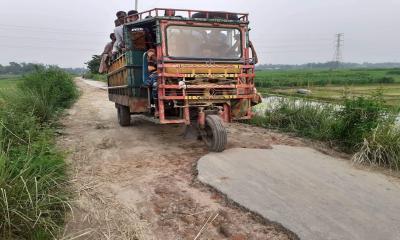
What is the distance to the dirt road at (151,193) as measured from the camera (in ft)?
12.4

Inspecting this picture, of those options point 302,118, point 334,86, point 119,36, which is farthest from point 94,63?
point 302,118

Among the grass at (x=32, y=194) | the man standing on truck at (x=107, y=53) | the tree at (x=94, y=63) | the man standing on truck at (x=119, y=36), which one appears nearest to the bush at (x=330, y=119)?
the man standing on truck at (x=119, y=36)

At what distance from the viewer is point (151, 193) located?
187 inches

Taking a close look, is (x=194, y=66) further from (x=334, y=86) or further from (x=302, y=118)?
(x=334, y=86)

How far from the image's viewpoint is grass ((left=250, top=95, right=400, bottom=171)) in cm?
613

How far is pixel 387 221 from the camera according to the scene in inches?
155

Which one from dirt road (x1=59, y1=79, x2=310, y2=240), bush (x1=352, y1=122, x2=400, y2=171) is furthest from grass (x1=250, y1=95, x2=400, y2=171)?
dirt road (x1=59, y1=79, x2=310, y2=240)

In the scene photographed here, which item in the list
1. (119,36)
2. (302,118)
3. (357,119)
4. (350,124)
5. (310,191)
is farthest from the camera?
(302,118)

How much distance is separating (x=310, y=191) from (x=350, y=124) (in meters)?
2.82

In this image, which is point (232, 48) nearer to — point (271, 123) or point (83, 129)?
point (271, 123)

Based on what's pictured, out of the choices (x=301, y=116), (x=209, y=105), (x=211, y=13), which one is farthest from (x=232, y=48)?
(x=301, y=116)

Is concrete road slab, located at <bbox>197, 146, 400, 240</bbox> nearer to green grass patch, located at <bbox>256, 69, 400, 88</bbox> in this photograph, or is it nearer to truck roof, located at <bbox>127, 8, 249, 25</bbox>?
truck roof, located at <bbox>127, 8, 249, 25</bbox>

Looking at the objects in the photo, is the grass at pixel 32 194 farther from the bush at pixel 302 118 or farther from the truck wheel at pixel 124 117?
the bush at pixel 302 118

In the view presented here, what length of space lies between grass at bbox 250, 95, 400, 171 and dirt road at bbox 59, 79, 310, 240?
2.24 feet
